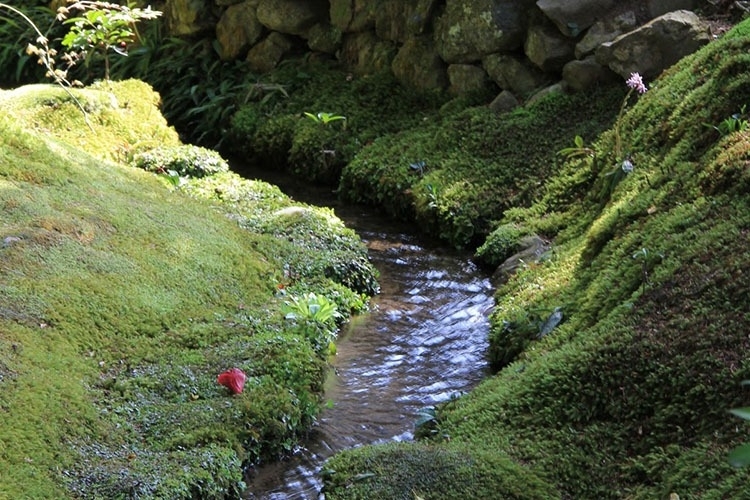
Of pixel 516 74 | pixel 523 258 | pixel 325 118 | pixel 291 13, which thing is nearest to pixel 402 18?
pixel 325 118

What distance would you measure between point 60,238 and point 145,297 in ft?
2.79

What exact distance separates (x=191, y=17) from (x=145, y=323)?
9435 millimetres

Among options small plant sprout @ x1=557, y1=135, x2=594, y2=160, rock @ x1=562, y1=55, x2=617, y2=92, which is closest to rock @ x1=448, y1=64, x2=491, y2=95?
rock @ x1=562, y1=55, x2=617, y2=92

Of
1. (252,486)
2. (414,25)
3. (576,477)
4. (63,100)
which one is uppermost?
(414,25)

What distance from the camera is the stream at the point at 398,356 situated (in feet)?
21.1

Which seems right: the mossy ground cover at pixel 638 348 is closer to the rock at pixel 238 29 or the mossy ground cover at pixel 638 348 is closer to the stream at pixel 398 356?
the stream at pixel 398 356

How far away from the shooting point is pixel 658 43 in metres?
10.2

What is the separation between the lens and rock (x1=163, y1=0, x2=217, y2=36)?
15242 millimetres

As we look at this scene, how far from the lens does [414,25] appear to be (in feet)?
42.5

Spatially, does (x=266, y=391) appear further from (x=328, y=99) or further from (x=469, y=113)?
(x=328, y=99)

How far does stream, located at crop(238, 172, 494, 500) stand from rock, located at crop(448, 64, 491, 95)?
8.57ft

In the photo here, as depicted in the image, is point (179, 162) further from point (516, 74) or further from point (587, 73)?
point (587, 73)

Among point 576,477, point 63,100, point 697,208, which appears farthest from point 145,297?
point 63,100

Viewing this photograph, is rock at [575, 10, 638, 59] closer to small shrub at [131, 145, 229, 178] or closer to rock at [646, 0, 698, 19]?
rock at [646, 0, 698, 19]
